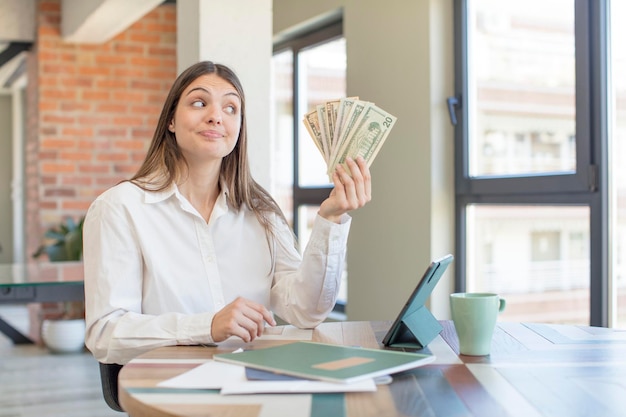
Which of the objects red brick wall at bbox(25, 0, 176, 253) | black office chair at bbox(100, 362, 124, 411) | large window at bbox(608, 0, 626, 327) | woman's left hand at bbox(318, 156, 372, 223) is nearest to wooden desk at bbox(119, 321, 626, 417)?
woman's left hand at bbox(318, 156, 372, 223)

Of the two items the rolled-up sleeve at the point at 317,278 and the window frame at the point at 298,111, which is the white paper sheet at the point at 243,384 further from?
the window frame at the point at 298,111

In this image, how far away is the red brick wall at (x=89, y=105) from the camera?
5.70m

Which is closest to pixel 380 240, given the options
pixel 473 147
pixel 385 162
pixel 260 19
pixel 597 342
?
pixel 385 162

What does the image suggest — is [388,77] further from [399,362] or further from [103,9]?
[399,362]

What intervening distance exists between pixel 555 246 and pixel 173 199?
2043 millimetres

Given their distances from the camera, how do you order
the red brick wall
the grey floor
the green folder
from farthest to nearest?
the red brick wall, the grey floor, the green folder

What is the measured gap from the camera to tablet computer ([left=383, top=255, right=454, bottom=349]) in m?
1.49

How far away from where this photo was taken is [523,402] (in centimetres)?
111

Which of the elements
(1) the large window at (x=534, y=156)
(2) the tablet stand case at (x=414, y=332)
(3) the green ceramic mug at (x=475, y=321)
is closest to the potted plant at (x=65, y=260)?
(1) the large window at (x=534, y=156)

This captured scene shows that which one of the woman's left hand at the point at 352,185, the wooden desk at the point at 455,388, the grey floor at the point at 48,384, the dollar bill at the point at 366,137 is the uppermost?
the dollar bill at the point at 366,137

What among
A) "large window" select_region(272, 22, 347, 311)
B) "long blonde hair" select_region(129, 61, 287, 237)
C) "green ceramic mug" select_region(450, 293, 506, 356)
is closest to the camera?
"green ceramic mug" select_region(450, 293, 506, 356)

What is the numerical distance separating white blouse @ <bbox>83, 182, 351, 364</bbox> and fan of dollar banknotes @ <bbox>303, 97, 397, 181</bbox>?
0.15 meters

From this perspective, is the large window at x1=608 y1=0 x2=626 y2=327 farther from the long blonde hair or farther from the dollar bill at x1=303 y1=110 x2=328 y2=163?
the dollar bill at x1=303 y1=110 x2=328 y2=163

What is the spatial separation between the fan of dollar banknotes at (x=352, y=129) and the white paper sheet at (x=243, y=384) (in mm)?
595
